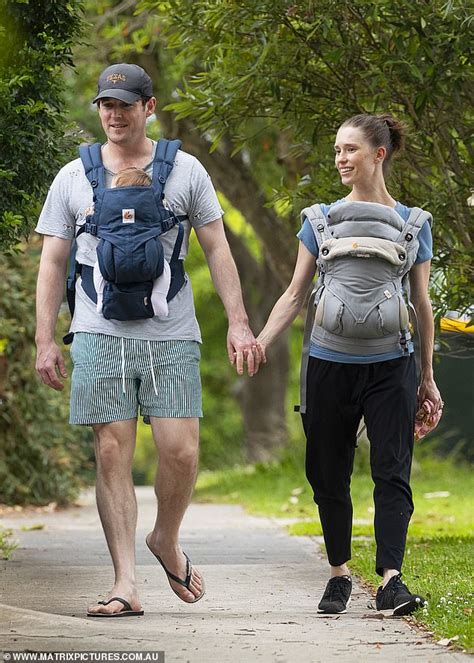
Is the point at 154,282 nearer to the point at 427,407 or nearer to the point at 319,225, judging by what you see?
the point at 319,225

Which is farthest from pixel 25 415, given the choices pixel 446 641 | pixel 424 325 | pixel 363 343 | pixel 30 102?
pixel 446 641

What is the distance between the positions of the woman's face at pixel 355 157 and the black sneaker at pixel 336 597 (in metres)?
1.66

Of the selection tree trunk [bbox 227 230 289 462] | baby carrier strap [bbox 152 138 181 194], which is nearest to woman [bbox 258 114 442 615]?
baby carrier strap [bbox 152 138 181 194]

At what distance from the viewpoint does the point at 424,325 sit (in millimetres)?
5809

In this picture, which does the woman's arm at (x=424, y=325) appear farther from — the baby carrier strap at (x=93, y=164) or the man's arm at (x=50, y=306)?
the man's arm at (x=50, y=306)

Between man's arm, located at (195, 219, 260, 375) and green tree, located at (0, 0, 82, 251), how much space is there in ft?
2.67

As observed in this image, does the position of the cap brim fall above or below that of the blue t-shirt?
above

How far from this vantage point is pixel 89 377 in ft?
18.4

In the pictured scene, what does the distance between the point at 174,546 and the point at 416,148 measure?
305 centimetres

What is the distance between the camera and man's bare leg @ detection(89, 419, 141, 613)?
5.55m

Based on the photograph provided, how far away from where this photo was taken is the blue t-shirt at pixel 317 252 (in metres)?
5.59

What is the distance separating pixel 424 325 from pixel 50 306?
157 centimetres

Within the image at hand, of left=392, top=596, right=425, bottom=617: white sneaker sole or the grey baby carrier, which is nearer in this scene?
left=392, top=596, right=425, bottom=617: white sneaker sole

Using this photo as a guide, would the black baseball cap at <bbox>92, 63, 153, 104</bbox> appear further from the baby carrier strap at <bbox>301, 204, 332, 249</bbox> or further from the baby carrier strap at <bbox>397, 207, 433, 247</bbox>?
the baby carrier strap at <bbox>397, 207, 433, 247</bbox>
